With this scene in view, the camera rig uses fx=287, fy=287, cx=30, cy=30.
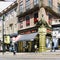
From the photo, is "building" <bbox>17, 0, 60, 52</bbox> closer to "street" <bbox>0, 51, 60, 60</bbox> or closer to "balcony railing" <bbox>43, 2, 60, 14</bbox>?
"balcony railing" <bbox>43, 2, 60, 14</bbox>

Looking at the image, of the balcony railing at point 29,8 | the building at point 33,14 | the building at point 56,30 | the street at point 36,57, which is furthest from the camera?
the balcony railing at point 29,8

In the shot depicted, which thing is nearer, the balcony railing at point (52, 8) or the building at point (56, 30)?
the building at point (56, 30)

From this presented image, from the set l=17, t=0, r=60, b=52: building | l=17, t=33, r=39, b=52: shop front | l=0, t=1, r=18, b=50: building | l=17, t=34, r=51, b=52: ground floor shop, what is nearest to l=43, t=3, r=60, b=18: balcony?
l=17, t=0, r=60, b=52: building

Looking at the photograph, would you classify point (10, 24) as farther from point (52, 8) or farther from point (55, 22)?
point (55, 22)

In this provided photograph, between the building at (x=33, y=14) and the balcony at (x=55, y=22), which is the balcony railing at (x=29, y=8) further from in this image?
the balcony at (x=55, y=22)

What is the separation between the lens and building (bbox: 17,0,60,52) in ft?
159

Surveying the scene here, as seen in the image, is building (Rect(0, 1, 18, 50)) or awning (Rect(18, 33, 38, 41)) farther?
building (Rect(0, 1, 18, 50))

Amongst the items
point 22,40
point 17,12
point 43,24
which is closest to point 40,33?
point 43,24

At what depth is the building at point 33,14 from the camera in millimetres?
48312

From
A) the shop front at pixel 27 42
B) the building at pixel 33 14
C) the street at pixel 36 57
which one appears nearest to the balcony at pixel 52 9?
the building at pixel 33 14

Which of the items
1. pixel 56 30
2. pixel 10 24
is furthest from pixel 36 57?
pixel 10 24

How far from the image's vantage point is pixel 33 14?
49.9 meters

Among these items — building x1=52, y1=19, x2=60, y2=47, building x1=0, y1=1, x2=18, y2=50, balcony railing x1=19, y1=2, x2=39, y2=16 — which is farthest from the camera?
building x1=0, y1=1, x2=18, y2=50

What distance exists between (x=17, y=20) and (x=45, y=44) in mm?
11561
